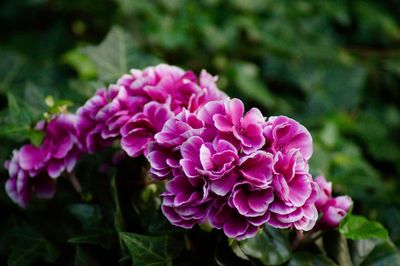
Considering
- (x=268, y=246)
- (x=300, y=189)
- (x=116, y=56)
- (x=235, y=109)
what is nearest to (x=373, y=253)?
(x=268, y=246)

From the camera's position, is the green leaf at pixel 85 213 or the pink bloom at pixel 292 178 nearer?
the pink bloom at pixel 292 178

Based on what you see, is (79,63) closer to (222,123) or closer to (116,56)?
(116,56)

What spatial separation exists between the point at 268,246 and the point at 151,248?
0.22m

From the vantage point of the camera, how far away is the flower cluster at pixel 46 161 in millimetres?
1114

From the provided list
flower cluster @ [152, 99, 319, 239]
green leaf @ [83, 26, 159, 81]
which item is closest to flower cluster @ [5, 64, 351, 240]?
flower cluster @ [152, 99, 319, 239]

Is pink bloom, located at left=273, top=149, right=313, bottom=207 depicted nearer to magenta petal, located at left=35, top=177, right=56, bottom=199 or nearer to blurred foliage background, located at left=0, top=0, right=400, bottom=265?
magenta petal, located at left=35, top=177, right=56, bottom=199

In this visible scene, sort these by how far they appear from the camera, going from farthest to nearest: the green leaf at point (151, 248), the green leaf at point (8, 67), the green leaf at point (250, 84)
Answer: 1. the green leaf at point (250, 84)
2. the green leaf at point (8, 67)
3. the green leaf at point (151, 248)

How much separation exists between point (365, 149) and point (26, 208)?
1544 millimetres

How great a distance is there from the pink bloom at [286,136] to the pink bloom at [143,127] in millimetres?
210

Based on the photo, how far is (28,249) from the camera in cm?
116

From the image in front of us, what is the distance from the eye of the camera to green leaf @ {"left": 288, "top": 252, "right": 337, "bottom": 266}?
3.54 ft

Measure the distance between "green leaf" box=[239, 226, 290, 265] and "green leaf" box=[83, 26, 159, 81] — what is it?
0.63 metres

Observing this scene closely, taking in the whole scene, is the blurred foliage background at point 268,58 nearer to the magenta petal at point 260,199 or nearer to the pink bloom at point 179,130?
the pink bloom at point 179,130

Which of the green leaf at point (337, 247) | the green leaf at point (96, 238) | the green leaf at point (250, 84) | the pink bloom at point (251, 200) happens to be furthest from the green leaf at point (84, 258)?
the green leaf at point (250, 84)
